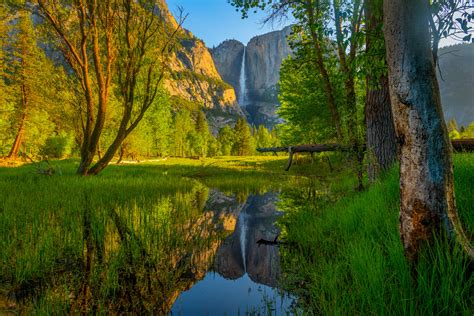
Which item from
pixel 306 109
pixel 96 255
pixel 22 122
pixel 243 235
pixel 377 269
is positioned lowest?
pixel 243 235

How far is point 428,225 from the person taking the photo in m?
2.10

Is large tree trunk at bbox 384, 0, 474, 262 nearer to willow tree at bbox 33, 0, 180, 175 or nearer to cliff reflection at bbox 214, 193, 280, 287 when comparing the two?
cliff reflection at bbox 214, 193, 280, 287

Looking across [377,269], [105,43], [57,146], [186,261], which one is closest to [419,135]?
[377,269]

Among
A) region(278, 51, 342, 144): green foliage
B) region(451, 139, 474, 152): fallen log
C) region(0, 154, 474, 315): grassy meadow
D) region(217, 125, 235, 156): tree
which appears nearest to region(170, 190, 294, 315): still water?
region(0, 154, 474, 315): grassy meadow

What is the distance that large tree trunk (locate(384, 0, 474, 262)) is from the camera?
6.73 ft

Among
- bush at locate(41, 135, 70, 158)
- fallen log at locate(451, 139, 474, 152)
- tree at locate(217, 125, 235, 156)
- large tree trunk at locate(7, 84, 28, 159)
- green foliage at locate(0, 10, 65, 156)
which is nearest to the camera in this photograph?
fallen log at locate(451, 139, 474, 152)

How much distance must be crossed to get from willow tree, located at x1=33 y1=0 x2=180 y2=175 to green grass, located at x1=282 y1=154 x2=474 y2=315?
454 inches

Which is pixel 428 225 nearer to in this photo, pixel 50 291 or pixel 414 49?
pixel 414 49

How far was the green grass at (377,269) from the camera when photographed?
2080 mm

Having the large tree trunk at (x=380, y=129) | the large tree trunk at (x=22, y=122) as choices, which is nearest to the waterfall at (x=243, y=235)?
the large tree trunk at (x=380, y=129)

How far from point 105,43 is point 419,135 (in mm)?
15029

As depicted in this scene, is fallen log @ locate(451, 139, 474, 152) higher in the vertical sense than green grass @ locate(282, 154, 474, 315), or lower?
higher

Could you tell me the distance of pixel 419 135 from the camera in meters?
2.08

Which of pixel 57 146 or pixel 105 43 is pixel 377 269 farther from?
pixel 57 146
